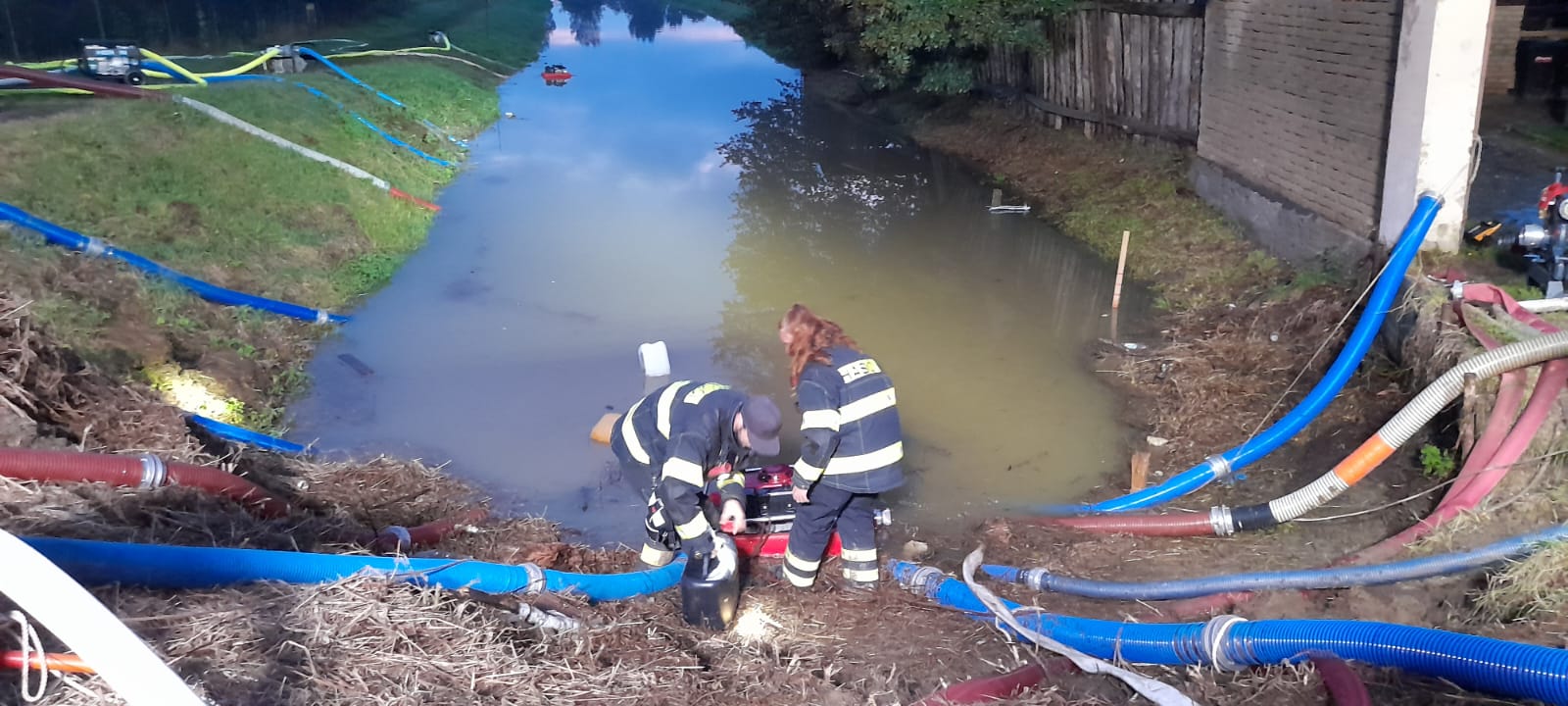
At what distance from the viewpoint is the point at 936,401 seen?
8.22m

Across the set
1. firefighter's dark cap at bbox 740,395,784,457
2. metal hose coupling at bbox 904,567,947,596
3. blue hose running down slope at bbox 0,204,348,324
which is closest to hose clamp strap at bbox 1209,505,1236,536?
metal hose coupling at bbox 904,567,947,596

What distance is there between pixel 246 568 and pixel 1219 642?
355 cm

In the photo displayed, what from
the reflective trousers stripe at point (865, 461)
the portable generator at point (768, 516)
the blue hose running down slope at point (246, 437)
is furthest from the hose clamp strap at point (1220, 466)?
the blue hose running down slope at point (246, 437)

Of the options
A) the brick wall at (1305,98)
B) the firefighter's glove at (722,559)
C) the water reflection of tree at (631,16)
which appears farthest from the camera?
the water reflection of tree at (631,16)

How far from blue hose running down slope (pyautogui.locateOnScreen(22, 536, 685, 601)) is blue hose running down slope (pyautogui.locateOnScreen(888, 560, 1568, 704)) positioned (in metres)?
2.29

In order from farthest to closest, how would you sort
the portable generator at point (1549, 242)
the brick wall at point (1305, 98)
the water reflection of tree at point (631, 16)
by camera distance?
1. the water reflection of tree at point (631, 16)
2. the brick wall at point (1305, 98)
3. the portable generator at point (1549, 242)

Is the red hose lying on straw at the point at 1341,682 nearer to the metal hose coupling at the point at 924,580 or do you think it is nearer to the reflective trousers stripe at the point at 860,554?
the metal hose coupling at the point at 924,580

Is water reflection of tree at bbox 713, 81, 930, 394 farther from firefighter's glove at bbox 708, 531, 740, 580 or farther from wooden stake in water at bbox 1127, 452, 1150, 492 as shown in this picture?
firefighter's glove at bbox 708, 531, 740, 580

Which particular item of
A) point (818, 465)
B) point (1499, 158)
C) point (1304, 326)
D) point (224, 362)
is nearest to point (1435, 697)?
point (818, 465)

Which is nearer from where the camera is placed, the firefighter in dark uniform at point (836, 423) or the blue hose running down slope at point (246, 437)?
the firefighter in dark uniform at point (836, 423)

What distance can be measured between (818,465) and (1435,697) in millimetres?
2540

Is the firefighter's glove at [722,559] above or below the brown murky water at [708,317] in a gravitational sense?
above

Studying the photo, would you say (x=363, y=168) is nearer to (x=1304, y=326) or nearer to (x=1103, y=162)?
(x=1103, y=162)

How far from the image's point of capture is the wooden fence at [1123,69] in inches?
496
